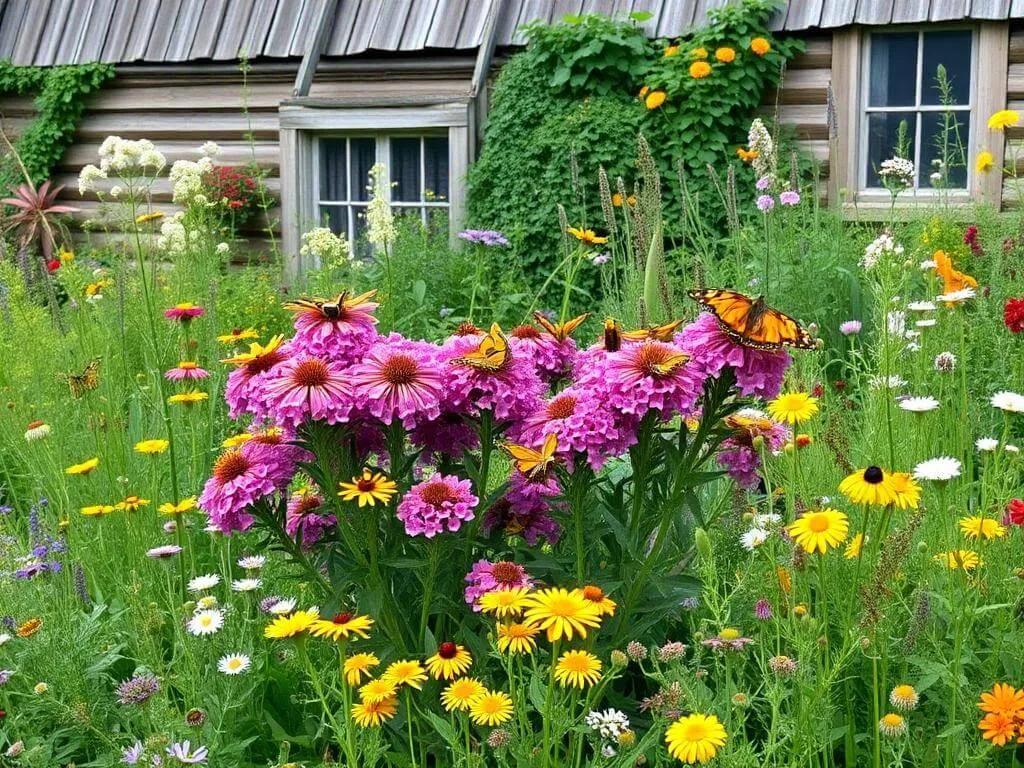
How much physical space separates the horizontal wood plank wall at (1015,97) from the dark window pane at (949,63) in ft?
0.79

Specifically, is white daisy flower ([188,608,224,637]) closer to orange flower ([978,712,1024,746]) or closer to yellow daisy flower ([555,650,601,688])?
yellow daisy flower ([555,650,601,688])

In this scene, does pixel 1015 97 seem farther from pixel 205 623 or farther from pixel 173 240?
pixel 205 623

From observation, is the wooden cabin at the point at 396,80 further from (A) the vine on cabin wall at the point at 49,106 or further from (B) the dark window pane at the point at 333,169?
(A) the vine on cabin wall at the point at 49,106

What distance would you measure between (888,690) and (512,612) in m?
0.94

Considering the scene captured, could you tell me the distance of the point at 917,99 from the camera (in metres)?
6.91

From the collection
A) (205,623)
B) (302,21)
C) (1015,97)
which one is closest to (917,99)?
(1015,97)

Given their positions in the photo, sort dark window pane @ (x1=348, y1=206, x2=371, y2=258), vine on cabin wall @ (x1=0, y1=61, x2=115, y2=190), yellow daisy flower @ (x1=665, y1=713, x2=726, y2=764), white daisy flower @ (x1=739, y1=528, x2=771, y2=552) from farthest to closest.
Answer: vine on cabin wall @ (x1=0, y1=61, x2=115, y2=190) → dark window pane @ (x1=348, y1=206, x2=371, y2=258) → white daisy flower @ (x1=739, y1=528, x2=771, y2=552) → yellow daisy flower @ (x1=665, y1=713, x2=726, y2=764)

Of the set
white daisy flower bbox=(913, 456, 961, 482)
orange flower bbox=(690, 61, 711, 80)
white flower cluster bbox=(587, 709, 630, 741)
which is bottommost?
white flower cluster bbox=(587, 709, 630, 741)

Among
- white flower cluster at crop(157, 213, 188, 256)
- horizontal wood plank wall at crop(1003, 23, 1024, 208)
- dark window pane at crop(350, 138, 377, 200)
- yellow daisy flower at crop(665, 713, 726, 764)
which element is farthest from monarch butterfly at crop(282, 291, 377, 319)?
dark window pane at crop(350, 138, 377, 200)

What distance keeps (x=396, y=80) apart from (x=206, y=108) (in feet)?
5.79

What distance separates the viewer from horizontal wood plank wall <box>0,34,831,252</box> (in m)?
8.28

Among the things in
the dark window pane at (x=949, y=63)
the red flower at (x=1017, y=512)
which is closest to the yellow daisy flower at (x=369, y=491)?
the red flower at (x=1017, y=512)

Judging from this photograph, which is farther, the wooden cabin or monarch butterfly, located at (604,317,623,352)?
the wooden cabin

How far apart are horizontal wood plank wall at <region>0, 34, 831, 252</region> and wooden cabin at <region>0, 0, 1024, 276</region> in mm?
14
